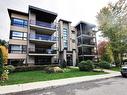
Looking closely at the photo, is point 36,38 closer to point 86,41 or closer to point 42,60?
point 42,60

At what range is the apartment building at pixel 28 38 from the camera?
24.3 m

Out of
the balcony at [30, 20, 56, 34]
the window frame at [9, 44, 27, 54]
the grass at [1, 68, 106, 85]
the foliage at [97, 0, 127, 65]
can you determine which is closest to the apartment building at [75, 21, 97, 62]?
the foliage at [97, 0, 127, 65]

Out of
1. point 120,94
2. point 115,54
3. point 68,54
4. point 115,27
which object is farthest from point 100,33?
point 120,94

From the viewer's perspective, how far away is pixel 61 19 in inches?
1316

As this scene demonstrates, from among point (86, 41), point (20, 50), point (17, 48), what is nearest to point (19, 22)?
point (17, 48)

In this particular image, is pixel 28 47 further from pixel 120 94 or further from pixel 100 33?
pixel 120 94

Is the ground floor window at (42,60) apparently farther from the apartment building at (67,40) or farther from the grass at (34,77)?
the grass at (34,77)

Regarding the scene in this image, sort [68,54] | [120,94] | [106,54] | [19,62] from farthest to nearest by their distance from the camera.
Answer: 1. [68,54]
2. [106,54]
3. [19,62]
4. [120,94]

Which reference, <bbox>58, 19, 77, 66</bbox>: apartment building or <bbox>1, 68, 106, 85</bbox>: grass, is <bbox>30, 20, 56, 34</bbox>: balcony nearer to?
<bbox>58, 19, 77, 66</bbox>: apartment building

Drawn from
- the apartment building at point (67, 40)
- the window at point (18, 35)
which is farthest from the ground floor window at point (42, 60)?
the window at point (18, 35)

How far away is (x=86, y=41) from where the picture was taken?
127 ft

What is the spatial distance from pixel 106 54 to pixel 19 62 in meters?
19.8

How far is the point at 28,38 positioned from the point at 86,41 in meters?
20.1

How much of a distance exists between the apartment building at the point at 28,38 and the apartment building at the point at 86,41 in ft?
37.3
